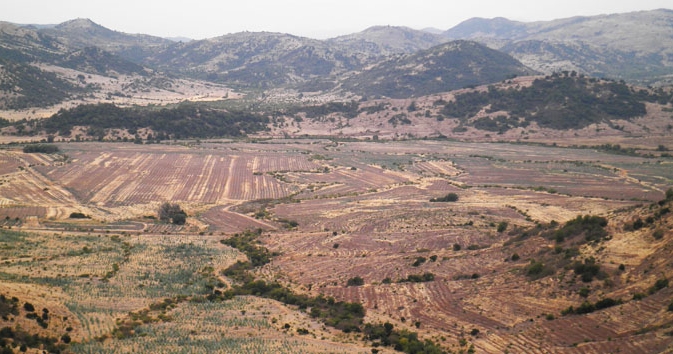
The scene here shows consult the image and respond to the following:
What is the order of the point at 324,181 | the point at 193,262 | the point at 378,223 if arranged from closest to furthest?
the point at 193,262 → the point at 378,223 → the point at 324,181

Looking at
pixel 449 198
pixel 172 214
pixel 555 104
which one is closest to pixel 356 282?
pixel 172 214

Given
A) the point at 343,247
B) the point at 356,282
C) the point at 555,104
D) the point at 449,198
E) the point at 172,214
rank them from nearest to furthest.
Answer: the point at 356,282 < the point at 343,247 < the point at 172,214 < the point at 449,198 < the point at 555,104

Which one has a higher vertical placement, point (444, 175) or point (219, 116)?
point (219, 116)

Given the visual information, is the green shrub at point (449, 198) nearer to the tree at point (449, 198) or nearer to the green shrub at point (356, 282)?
the tree at point (449, 198)

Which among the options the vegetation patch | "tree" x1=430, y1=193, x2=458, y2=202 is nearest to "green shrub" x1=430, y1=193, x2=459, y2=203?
"tree" x1=430, y1=193, x2=458, y2=202

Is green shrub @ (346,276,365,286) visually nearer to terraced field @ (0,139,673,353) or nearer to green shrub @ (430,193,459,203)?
terraced field @ (0,139,673,353)

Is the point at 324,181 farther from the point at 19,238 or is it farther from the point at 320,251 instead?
the point at 19,238

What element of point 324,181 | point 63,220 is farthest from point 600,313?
point 324,181

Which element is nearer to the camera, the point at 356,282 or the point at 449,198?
the point at 356,282

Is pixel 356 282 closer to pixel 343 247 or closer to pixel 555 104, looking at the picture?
pixel 343 247
